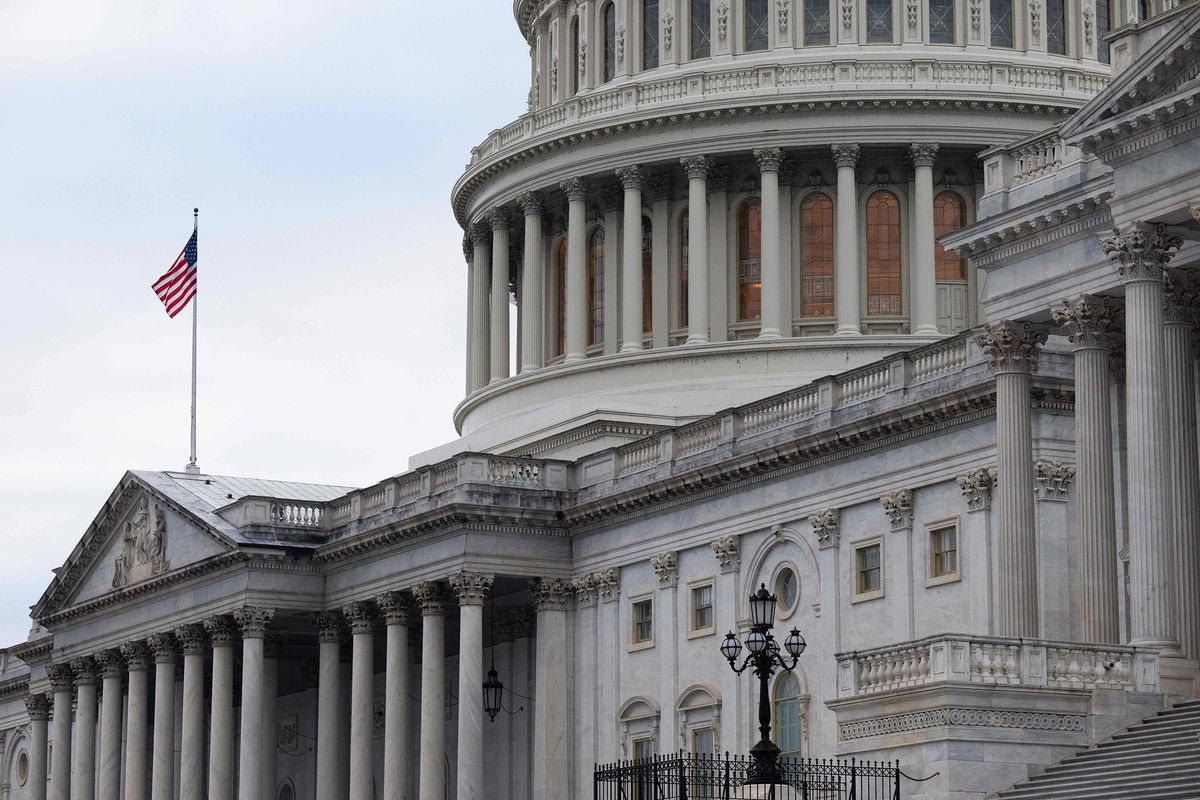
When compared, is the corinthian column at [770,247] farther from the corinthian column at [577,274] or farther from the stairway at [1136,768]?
the stairway at [1136,768]

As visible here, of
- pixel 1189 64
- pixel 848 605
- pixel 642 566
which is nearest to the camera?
pixel 1189 64

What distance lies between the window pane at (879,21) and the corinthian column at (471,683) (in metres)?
24.7

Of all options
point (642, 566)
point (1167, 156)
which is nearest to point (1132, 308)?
point (1167, 156)

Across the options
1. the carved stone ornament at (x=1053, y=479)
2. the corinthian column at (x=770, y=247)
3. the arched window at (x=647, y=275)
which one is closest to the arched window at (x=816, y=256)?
the corinthian column at (x=770, y=247)

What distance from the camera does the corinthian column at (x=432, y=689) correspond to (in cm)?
6606

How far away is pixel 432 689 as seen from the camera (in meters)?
66.9

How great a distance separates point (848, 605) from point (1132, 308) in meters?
16.6

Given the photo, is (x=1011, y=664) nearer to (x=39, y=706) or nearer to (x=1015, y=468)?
(x=1015, y=468)

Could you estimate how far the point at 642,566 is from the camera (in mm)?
64375

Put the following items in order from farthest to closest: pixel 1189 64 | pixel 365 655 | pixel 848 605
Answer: pixel 365 655, pixel 848 605, pixel 1189 64

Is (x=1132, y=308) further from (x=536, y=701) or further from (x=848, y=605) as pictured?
(x=536, y=701)

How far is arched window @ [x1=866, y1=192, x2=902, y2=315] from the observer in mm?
77125

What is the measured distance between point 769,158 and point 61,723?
3194 centimetres

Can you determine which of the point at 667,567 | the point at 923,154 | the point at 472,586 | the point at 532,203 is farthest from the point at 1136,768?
the point at 532,203
